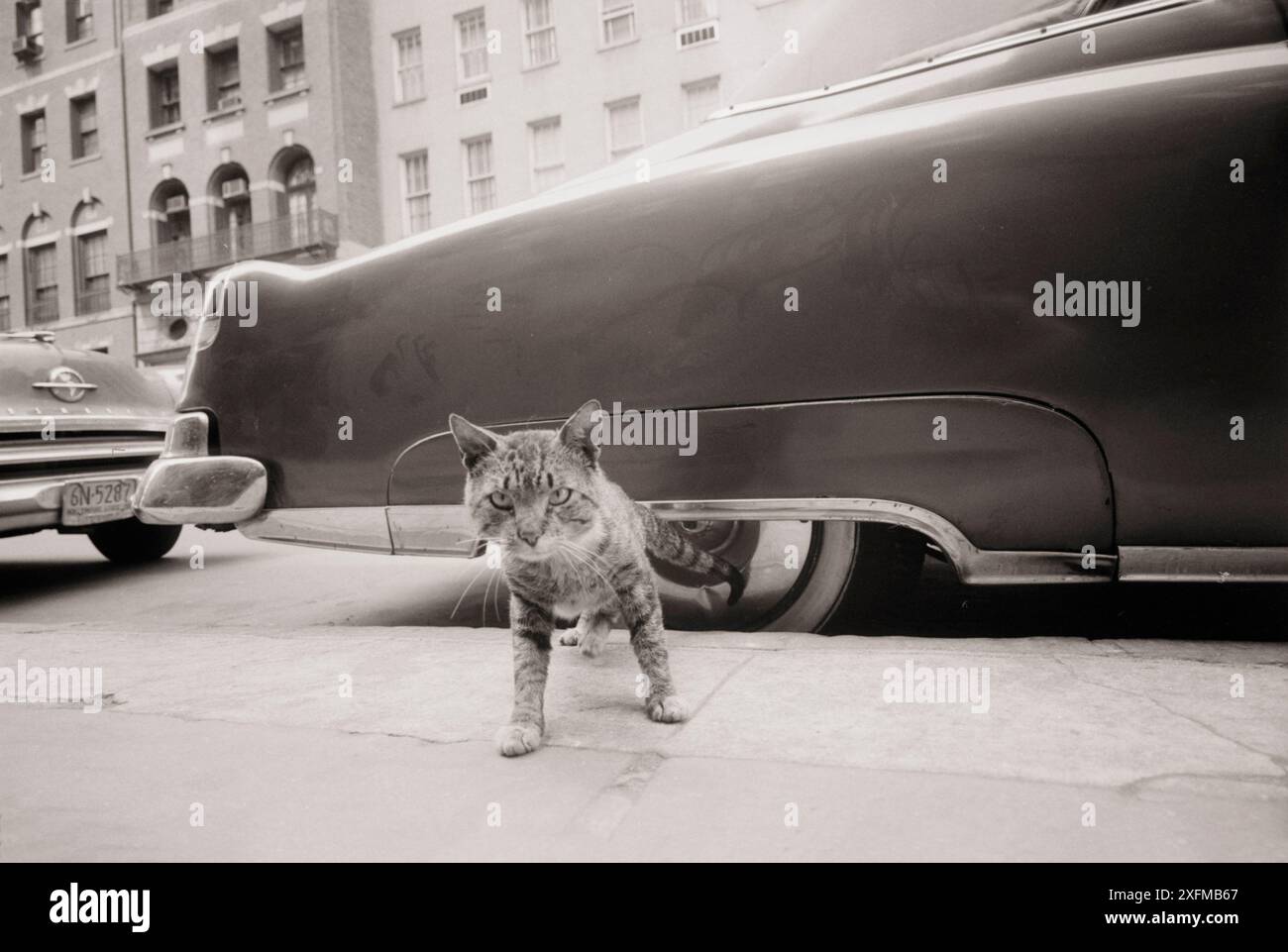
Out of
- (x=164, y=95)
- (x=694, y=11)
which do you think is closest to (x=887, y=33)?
(x=694, y=11)

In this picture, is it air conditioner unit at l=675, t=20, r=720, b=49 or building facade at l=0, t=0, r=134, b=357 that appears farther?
building facade at l=0, t=0, r=134, b=357

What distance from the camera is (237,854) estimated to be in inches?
53.9

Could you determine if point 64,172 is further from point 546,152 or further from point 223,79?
point 546,152

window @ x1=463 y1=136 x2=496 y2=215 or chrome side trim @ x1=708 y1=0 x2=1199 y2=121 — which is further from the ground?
window @ x1=463 y1=136 x2=496 y2=215

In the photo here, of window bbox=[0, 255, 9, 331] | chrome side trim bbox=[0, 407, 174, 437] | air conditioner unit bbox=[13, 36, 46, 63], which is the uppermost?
air conditioner unit bbox=[13, 36, 46, 63]

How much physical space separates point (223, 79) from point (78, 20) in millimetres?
6080

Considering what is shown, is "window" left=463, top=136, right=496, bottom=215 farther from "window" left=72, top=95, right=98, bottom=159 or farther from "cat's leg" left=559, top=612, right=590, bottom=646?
"cat's leg" left=559, top=612, right=590, bottom=646

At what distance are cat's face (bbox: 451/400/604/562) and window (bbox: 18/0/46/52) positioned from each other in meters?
29.3

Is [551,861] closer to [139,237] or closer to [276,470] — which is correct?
[276,470]

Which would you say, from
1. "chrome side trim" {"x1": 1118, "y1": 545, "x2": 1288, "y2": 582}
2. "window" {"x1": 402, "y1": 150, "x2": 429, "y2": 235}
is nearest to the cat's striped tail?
"chrome side trim" {"x1": 1118, "y1": 545, "x2": 1288, "y2": 582}

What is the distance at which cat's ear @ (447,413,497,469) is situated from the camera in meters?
2.29

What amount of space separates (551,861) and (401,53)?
21568 millimetres

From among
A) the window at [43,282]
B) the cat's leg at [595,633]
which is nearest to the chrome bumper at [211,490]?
the cat's leg at [595,633]

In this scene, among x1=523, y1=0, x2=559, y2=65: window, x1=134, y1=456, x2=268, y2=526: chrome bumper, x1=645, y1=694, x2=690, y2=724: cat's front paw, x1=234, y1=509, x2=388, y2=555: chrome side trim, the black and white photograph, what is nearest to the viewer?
the black and white photograph
